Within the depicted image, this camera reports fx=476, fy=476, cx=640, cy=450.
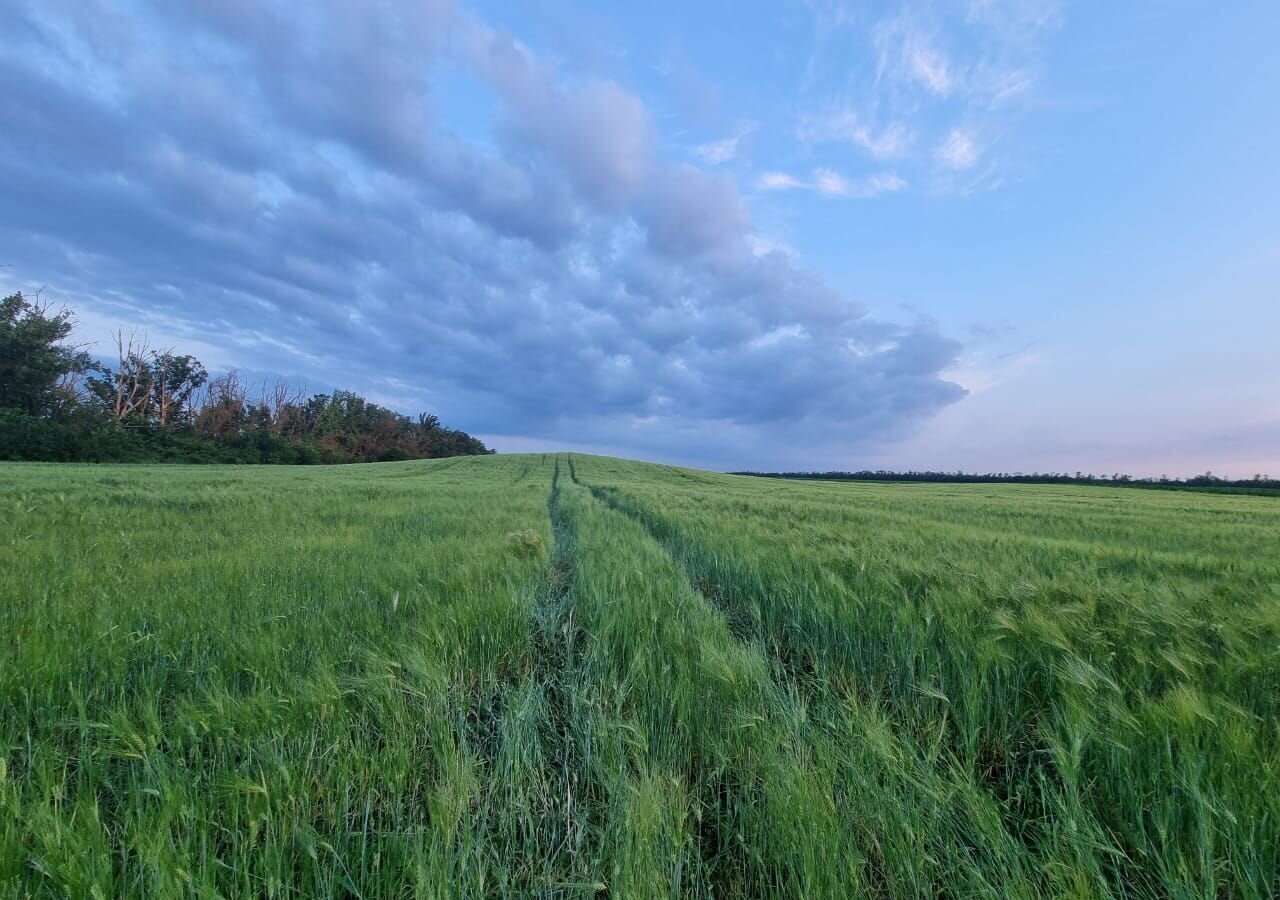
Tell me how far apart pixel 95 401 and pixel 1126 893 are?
8100cm

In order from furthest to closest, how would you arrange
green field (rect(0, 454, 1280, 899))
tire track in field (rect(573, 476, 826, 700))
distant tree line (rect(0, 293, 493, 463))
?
distant tree line (rect(0, 293, 493, 463)) → tire track in field (rect(573, 476, 826, 700)) → green field (rect(0, 454, 1280, 899))

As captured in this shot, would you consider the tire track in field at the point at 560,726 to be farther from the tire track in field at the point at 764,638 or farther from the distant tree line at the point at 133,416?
the distant tree line at the point at 133,416

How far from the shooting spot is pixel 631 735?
6.89ft

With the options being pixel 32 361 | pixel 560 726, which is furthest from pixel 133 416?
pixel 560 726

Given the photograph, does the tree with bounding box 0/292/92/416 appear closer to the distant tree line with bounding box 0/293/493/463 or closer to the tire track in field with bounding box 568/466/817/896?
the distant tree line with bounding box 0/293/493/463

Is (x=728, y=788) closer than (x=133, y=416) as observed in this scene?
Yes

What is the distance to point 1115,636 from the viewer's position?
2.84 meters

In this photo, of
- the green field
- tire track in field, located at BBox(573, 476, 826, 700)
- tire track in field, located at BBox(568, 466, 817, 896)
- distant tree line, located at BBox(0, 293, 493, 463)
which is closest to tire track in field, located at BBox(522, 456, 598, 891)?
the green field

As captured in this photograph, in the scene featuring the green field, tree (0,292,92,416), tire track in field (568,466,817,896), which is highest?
tree (0,292,92,416)

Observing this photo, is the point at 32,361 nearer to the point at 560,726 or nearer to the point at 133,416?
the point at 133,416

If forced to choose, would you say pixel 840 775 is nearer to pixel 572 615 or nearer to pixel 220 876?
pixel 220 876

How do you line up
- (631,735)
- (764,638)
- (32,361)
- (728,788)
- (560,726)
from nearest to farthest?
(728,788)
(631,735)
(560,726)
(764,638)
(32,361)

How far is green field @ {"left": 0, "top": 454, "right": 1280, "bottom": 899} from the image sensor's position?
139 cm

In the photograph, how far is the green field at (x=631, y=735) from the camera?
1391 mm
